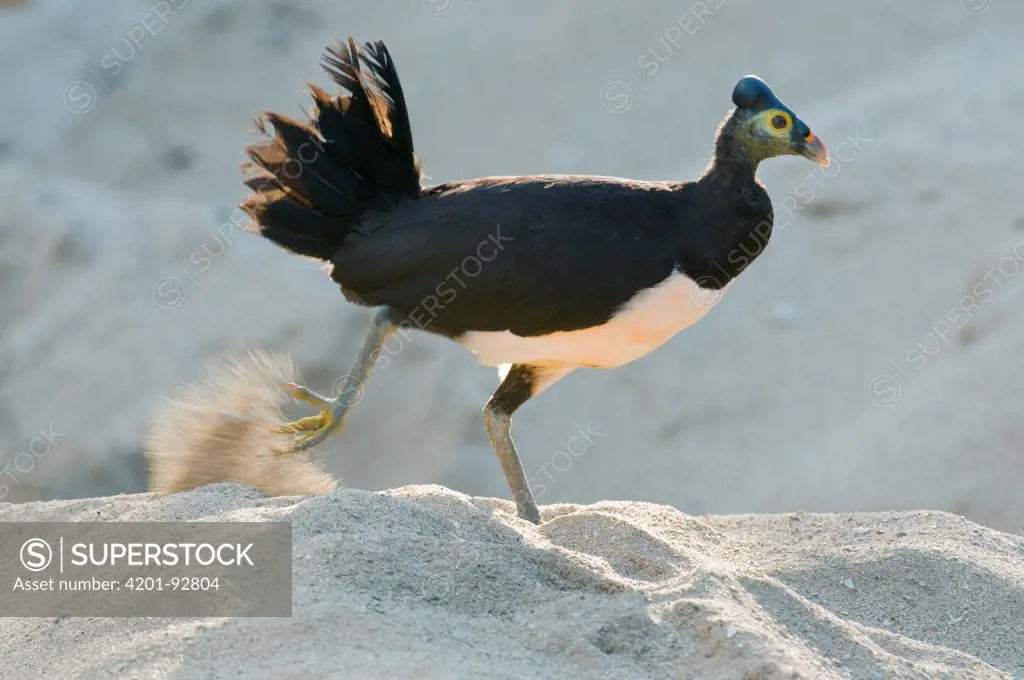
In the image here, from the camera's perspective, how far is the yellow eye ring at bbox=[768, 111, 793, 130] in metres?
5.25

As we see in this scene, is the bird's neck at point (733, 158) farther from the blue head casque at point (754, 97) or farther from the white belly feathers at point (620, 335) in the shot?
the white belly feathers at point (620, 335)

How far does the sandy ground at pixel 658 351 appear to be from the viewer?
28.2 feet

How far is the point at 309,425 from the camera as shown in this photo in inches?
206

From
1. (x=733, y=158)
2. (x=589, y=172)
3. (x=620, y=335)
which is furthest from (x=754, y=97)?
(x=589, y=172)

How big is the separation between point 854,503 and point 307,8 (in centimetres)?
752

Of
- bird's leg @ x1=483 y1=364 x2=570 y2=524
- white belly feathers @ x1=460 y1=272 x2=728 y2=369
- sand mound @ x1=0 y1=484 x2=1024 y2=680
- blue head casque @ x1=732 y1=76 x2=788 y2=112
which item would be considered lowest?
sand mound @ x1=0 y1=484 x2=1024 y2=680

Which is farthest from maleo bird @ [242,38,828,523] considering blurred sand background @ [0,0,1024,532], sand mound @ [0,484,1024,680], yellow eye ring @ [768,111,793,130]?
blurred sand background @ [0,0,1024,532]

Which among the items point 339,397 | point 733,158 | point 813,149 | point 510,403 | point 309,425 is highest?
point 813,149

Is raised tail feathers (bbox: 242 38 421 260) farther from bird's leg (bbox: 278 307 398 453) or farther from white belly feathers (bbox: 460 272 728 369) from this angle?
white belly feathers (bbox: 460 272 728 369)

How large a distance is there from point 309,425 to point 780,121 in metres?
2.33

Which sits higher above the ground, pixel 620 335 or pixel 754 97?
pixel 754 97

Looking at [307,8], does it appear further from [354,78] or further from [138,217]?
[354,78]

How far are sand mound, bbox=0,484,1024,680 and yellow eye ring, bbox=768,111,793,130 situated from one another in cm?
173

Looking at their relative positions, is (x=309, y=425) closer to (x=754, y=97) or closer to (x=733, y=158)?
(x=733, y=158)
